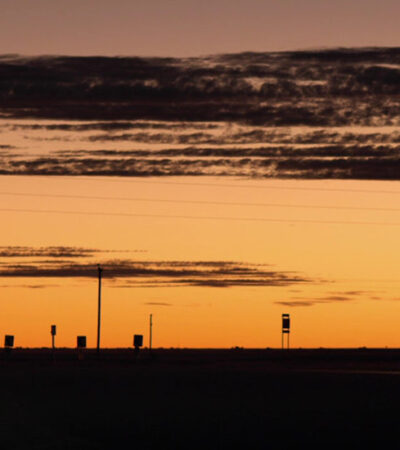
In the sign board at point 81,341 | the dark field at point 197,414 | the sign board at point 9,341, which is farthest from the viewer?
the sign board at point 9,341

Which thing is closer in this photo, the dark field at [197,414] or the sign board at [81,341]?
the dark field at [197,414]

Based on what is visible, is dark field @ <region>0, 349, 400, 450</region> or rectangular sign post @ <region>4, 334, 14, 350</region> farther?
rectangular sign post @ <region>4, 334, 14, 350</region>

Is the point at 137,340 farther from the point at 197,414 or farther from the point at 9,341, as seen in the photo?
the point at 197,414

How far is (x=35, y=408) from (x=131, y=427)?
302 inches

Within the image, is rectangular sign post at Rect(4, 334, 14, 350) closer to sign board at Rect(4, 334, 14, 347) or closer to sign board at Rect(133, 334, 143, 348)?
sign board at Rect(4, 334, 14, 347)

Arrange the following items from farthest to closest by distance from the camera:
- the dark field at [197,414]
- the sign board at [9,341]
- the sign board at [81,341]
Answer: the sign board at [9,341] < the sign board at [81,341] < the dark field at [197,414]

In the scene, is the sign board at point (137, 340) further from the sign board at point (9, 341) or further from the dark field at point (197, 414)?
the dark field at point (197, 414)

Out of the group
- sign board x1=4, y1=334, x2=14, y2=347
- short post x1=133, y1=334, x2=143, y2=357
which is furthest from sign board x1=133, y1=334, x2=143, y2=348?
sign board x1=4, y1=334, x2=14, y2=347

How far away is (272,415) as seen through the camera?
104 feet

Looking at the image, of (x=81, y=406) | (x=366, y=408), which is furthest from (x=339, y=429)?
(x=81, y=406)

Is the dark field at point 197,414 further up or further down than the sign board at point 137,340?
further down

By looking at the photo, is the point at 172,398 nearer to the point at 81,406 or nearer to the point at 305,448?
the point at 81,406

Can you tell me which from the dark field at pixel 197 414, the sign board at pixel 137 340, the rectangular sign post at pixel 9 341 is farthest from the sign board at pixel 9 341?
the dark field at pixel 197 414

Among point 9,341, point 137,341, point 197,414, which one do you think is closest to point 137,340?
point 137,341
